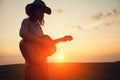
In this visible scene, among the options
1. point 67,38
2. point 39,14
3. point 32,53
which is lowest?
point 32,53

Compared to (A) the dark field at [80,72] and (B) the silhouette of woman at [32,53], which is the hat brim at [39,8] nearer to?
(B) the silhouette of woman at [32,53]

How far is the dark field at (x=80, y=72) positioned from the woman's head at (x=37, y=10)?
36.8ft

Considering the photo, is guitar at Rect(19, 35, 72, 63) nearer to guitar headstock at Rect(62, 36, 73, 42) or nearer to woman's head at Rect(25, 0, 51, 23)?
guitar headstock at Rect(62, 36, 73, 42)

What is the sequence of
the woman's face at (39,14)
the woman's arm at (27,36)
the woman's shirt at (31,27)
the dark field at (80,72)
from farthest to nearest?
the dark field at (80,72) < the woman's face at (39,14) < the woman's shirt at (31,27) < the woman's arm at (27,36)

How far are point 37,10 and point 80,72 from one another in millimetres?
13525

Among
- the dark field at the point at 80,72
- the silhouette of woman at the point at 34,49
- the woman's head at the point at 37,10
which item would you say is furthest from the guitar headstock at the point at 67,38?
the dark field at the point at 80,72

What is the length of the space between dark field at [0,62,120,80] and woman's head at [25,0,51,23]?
1121 centimetres

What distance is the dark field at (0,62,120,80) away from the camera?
16.4 meters

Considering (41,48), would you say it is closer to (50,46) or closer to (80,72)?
(50,46)

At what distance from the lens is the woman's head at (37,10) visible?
4.90 meters

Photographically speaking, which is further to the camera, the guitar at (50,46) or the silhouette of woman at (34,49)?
the guitar at (50,46)

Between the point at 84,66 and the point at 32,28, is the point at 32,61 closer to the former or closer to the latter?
the point at 32,28

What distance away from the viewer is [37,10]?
4.91 meters

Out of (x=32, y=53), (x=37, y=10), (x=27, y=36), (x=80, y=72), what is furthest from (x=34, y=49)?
(x=80, y=72)
